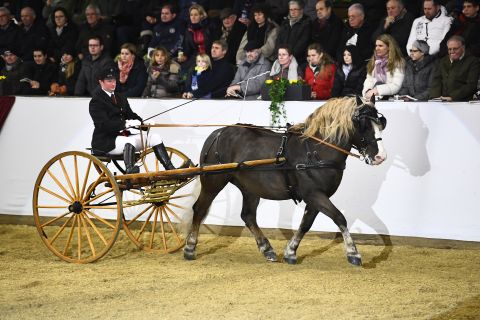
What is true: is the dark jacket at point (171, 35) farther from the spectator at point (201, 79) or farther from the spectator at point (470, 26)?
the spectator at point (470, 26)

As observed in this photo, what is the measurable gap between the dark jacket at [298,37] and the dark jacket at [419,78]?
2002 millimetres

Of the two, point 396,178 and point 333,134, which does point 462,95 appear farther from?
point 333,134

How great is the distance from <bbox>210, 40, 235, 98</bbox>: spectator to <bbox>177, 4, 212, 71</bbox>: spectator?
1011 mm

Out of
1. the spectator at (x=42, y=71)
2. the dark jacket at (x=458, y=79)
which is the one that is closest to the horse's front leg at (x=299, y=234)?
the dark jacket at (x=458, y=79)

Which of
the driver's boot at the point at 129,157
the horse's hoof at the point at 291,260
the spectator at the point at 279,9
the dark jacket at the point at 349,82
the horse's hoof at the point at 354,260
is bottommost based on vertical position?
the horse's hoof at the point at 291,260

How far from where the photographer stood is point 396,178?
11.5 metres

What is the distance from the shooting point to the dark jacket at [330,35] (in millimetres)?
13523

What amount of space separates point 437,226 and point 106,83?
170 inches

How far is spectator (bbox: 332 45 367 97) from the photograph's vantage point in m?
12.3

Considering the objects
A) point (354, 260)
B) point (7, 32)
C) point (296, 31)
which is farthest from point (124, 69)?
point (354, 260)

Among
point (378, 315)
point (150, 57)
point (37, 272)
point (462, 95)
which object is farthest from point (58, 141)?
point (378, 315)

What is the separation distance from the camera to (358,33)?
13.3m

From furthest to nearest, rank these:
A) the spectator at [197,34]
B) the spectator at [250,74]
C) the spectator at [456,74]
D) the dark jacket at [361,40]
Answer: the spectator at [197,34] → the dark jacket at [361,40] → the spectator at [250,74] → the spectator at [456,74]

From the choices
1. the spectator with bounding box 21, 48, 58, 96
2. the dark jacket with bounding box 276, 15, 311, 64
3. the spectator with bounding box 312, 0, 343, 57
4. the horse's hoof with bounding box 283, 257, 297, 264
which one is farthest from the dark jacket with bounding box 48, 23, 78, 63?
the horse's hoof with bounding box 283, 257, 297, 264
